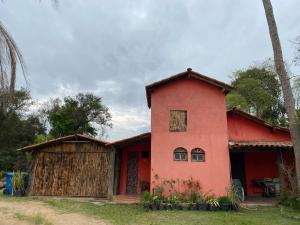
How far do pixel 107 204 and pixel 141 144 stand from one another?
4558 millimetres

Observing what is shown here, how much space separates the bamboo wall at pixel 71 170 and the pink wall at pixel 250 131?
7551mm

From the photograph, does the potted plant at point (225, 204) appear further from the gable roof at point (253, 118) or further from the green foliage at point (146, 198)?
the gable roof at point (253, 118)

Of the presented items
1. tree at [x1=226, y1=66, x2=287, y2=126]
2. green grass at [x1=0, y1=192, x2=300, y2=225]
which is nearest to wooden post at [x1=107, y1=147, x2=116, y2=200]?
green grass at [x1=0, y1=192, x2=300, y2=225]

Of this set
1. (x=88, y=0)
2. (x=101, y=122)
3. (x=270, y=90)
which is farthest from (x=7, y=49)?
(x=101, y=122)

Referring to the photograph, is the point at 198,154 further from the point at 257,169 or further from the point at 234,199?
the point at 257,169

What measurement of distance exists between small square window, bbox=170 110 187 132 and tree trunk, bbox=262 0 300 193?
4.77 meters

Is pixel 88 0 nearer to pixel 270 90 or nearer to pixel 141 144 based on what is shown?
pixel 141 144

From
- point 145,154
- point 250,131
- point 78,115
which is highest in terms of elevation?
point 78,115

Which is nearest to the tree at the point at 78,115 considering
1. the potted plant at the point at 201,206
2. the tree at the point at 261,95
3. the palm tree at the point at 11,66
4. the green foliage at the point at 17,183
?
the green foliage at the point at 17,183

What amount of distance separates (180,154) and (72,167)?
21.4ft

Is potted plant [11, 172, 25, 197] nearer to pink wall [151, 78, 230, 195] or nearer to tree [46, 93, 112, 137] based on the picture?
pink wall [151, 78, 230, 195]

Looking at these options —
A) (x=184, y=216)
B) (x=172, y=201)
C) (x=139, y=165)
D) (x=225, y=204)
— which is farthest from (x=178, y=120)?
(x=184, y=216)

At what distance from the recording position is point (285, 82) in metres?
9.19

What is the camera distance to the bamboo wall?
555 inches
